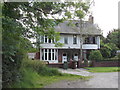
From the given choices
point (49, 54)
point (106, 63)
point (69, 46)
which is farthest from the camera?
point (69, 46)

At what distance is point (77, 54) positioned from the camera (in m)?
29.8

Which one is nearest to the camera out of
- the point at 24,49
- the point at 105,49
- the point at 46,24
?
the point at 24,49

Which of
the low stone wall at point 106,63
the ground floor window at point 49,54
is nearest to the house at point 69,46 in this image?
the ground floor window at point 49,54

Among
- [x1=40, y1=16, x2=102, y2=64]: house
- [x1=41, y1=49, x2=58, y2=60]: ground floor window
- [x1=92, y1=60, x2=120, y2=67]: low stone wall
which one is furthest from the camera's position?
[x1=40, y1=16, x2=102, y2=64]: house

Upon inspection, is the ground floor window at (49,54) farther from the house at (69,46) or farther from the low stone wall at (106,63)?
the low stone wall at (106,63)

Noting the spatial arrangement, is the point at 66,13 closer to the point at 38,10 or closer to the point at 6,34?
the point at 38,10

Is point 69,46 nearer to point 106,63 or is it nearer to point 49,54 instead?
point 49,54

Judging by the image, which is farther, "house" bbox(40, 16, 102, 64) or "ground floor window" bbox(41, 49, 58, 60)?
"house" bbox(40, 16, 102, 64)

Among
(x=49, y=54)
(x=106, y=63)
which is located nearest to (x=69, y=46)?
(x=49, y=54)

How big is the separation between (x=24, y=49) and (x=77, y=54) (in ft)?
75.4

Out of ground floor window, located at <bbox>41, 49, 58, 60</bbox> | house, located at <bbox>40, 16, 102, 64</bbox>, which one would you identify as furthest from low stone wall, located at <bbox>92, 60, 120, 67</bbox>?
ground floor window, located at <bbox>41, 49, 58, 60</bbox>

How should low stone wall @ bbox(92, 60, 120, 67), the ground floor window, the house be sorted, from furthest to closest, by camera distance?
the house → the ground floor window → low stone wall @ bbox(92, 60, 120, 67)

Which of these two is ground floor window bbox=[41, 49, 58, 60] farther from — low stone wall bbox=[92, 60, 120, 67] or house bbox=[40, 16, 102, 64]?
low stone wall bbox=[92, 60, 120, 67]

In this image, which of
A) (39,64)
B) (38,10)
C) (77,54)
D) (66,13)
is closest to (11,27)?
(38,10)
